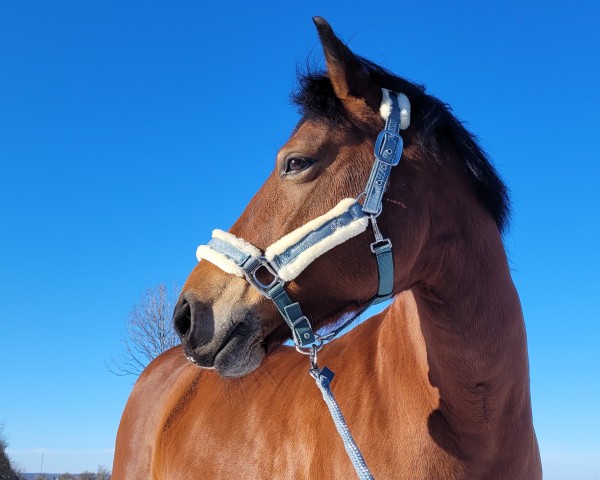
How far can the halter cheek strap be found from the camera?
8.33ft

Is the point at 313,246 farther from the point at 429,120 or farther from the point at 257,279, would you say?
the point at 429,120

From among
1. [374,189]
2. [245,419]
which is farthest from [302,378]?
[374,189]

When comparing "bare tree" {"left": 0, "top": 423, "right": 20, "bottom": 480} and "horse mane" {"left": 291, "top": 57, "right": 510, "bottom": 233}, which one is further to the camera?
"bare tree" {"left": 0, "top": 423, "right": 20, "bottom": 480}

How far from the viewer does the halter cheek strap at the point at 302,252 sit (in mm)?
2539

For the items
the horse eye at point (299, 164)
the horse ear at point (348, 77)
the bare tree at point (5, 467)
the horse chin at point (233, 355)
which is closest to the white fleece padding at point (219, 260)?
the horse chin at point (233, 355)

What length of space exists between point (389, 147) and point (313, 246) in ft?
1.99

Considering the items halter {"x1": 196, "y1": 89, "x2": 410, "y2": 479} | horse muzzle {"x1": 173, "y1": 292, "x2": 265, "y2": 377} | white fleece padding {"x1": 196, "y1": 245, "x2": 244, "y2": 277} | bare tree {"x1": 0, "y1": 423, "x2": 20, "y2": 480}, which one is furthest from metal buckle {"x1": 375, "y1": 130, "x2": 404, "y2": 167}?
bare tree {"x1": 0, "y1": 423, "x2": 20, "y2": 480}

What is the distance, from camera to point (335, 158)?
9.06ft

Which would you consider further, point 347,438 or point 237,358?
point 347,438

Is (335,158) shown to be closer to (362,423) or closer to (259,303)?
(259,303)

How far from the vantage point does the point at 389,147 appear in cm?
277

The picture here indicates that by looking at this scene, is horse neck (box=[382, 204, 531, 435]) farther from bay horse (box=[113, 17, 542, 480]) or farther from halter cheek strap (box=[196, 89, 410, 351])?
halter cheek strap (box=[196, 89, 410, 351])

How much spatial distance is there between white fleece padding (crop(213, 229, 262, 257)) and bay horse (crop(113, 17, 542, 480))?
49mm

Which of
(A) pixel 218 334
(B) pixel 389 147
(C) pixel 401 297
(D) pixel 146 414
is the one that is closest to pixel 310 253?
(A) pixel 218 334
